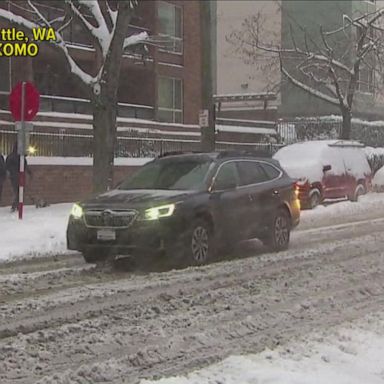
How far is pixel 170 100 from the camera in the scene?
105ft

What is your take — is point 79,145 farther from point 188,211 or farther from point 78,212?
point 188,211

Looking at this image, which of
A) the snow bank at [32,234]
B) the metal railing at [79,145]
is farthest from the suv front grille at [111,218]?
the metal railing at [79,145]

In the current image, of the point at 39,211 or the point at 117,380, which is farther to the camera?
the point at 39,211

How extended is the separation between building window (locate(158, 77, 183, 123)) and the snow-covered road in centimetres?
2011

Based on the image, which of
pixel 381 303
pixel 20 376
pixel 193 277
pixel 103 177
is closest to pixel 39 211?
pixel 103 177

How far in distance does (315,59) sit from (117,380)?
23.2 m

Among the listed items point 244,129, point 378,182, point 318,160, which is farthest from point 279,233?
point 244,129

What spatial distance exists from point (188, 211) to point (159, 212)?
448 mm

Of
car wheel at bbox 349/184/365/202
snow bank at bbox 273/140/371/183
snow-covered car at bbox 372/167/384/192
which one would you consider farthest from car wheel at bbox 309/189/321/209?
snow-covered car at bbox 372/167/384/192

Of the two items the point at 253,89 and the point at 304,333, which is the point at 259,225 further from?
the point at 253,89

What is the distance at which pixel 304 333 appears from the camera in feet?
22.2

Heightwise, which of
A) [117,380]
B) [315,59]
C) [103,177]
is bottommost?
[117,380]

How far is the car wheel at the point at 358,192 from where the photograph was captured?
21328 millimetres

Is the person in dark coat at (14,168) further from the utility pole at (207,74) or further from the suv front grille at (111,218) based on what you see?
the suv front grille at (111,218)
